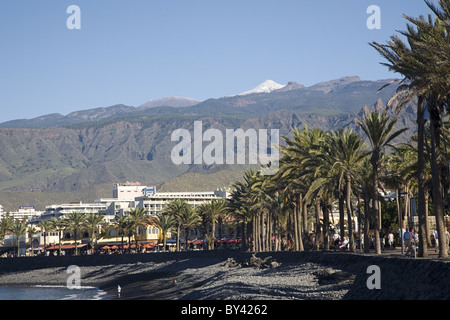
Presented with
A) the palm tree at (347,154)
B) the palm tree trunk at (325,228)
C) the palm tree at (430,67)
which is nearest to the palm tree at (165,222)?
the palm tree trunk at (325,228)

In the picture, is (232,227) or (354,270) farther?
(232,227)

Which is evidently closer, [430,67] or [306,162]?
[430,67]

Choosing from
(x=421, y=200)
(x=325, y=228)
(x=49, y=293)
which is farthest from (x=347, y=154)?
(x=49, y=293)

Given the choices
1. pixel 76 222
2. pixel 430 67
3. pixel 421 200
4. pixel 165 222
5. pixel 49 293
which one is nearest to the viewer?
pixel 430 67

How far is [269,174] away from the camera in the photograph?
263ft

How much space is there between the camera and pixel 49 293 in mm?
84688

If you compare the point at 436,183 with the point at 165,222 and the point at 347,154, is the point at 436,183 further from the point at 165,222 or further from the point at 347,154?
the point at 165,222

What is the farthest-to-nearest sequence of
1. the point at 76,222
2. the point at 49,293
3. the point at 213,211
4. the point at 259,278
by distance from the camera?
1. the point at 76,222
2. the point at 213,211
3. the point at 49,293
4. the point at 259,278

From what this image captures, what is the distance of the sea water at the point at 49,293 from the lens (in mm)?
75181

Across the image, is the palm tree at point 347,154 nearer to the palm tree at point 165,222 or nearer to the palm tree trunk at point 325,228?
the palm tree trunk at point 325,228
